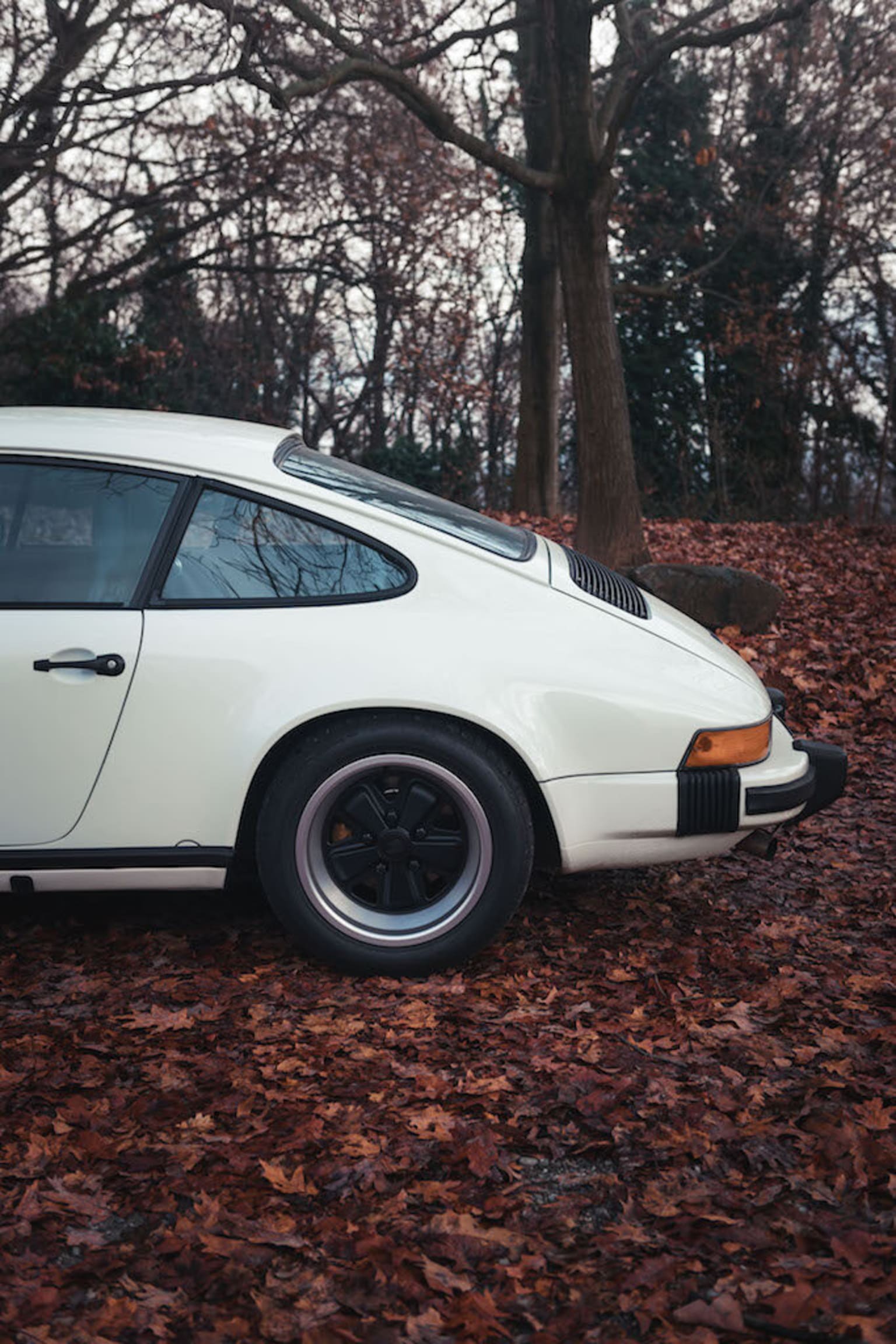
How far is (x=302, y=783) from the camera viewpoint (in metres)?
3.76

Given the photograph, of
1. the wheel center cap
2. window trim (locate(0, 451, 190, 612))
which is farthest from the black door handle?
the wheel center cap

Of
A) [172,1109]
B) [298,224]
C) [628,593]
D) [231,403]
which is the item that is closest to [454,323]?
[298,224]

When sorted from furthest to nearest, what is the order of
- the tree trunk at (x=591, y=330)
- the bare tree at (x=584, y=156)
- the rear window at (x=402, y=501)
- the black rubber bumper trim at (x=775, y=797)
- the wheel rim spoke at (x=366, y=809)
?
the tree trunk at (x=591, y=330)
the bare tree at (x=584, y=156)
the rear window at (x=402, y=501)
the black rubber bumper trim at (x=775, y=797)
the wheel rim spoke at (x=366, y=809)

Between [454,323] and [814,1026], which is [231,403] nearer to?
[454,323]

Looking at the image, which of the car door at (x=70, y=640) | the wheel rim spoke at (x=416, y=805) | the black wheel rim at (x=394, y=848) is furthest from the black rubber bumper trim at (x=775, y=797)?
the car door at (x=70, y=640)

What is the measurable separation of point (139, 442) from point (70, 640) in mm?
694

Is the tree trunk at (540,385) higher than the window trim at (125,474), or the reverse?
the tree trunk at (540,385)

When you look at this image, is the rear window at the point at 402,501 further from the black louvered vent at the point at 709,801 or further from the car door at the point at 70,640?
the black louvered vent at the point at 709,801

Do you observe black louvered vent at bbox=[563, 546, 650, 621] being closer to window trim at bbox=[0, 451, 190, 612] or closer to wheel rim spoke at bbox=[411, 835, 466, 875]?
wheel rim spoke at bbox=[411, 835, 466, 875]

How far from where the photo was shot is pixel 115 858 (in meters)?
3.83

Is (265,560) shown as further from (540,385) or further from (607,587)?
(540,385)

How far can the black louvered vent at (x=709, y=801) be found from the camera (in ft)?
→ 12.8

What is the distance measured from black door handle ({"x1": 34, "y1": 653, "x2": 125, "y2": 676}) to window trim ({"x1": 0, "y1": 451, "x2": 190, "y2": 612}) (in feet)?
0.56

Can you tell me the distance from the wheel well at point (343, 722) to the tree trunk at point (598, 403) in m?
7.54
